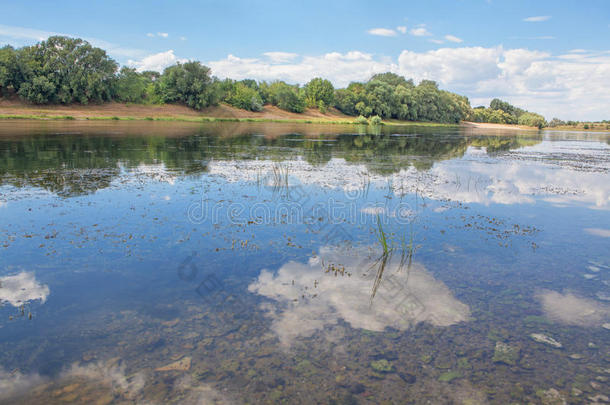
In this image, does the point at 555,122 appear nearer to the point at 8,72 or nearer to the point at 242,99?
the point at 242,99

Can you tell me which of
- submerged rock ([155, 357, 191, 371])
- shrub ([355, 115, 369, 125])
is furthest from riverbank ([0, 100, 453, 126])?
submerged rock ([155, 357, 191, 371])

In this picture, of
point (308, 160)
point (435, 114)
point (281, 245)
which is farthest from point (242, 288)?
point (435, 114)

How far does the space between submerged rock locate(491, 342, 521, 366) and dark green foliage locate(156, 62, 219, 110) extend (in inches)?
3827

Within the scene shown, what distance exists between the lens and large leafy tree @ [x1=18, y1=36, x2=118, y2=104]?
237 feet

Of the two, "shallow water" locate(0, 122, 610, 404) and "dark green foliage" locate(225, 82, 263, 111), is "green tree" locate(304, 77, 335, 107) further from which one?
"shallow water" locate(0, 122, 610, 404)

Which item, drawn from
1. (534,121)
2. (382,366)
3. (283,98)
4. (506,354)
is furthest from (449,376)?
(534,121)

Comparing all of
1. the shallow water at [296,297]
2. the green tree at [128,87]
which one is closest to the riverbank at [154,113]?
the green tree at [128,87]

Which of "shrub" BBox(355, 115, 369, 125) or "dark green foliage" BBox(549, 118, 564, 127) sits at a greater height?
"dark green foliage" BBox(549, 118, 564, 127)

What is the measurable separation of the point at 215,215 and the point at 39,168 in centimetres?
1189

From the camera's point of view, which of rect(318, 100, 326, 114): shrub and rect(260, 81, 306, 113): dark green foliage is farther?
rect(318, 100, 326, 114): shrub

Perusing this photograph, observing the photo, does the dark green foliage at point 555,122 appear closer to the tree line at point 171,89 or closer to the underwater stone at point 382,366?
the tree line at point 171,89

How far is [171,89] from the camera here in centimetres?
9488

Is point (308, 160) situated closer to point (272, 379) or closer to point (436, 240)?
point (436, 240)

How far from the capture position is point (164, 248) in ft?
28.5
